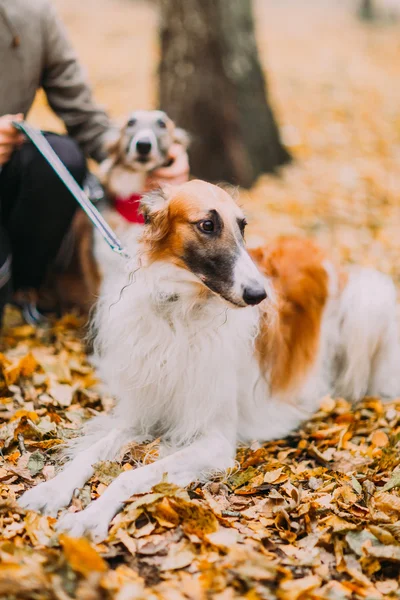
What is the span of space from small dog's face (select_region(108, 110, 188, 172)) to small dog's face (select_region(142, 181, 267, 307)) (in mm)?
1384

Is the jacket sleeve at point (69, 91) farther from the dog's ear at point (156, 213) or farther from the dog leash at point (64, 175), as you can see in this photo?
the dog's ear at point (156, 213)

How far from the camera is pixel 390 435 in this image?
10.9ft

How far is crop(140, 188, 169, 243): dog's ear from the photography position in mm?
2816

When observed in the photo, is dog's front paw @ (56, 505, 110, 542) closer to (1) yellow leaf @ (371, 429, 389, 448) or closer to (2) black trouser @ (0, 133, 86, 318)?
(1) yellow leaf @ (371, 429, 389, 448)

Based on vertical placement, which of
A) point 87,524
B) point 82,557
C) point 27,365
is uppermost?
point 82,557

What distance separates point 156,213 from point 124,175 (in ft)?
5.06

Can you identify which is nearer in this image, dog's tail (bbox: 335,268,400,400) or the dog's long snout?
the dog's long snout

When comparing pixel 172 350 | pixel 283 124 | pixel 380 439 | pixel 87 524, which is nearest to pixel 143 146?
pixel 172 350

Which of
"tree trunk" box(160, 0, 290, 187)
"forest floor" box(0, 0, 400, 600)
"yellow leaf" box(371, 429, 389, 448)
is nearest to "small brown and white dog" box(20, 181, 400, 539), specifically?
"forest floor" box(0, 0, 400, 600)

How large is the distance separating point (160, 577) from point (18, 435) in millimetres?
1154

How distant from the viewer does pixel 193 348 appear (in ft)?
9.52

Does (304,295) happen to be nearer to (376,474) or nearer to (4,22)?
(376,474)

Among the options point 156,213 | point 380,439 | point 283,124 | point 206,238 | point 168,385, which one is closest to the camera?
point 206,238

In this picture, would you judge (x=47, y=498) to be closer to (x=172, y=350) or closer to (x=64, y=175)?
(x=172, y=350)
